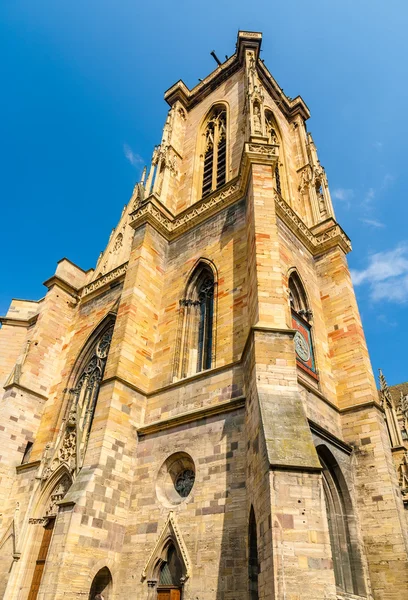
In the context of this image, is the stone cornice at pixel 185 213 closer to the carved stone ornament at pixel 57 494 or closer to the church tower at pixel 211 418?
the church tower at pixel 211 418

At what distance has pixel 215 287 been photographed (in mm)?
12039

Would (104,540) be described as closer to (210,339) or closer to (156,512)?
(156,512)

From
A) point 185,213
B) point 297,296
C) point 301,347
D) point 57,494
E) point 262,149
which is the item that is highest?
point 185,213

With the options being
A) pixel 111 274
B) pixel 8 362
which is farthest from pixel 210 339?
pixel 8 362

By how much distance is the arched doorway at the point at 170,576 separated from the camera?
26.3ft

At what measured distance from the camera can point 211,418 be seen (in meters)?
9.34

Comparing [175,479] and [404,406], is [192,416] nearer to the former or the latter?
[175,479]

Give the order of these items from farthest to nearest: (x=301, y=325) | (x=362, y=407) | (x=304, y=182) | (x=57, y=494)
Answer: (x=304, y=182) → (x=57, y=494) → (x=301, y=325) → (x=362, y=407)

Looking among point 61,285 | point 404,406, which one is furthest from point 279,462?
point 404,406

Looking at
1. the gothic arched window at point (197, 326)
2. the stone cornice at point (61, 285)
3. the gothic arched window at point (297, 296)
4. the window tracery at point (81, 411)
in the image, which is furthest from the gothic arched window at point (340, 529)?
the stone cornice at point (61, 285)

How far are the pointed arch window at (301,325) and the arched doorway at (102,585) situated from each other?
585cm

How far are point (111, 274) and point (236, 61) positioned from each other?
11738mm

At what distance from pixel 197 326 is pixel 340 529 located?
5.86 m

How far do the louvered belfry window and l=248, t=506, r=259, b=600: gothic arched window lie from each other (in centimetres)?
1194
